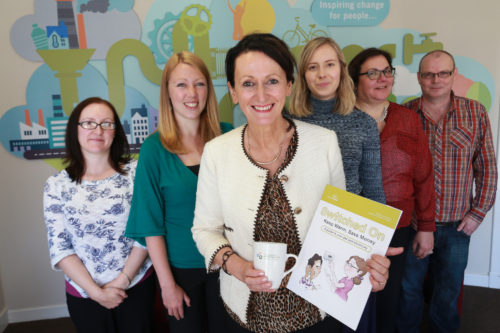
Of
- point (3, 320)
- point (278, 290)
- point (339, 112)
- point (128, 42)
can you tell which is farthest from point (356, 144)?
point (3, 320)

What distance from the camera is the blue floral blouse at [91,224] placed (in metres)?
1.60

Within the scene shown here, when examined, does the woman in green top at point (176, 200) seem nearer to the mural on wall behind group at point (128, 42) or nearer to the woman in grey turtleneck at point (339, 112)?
the woman in grey turtleneck at point (339, 112)

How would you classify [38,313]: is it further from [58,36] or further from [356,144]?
[356,144]

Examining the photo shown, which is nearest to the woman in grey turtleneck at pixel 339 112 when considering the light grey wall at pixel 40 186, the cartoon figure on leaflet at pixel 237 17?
the cartoon figure on leaflet at pixel 237 17

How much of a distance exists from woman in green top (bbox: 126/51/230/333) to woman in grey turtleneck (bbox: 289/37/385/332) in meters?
0.51

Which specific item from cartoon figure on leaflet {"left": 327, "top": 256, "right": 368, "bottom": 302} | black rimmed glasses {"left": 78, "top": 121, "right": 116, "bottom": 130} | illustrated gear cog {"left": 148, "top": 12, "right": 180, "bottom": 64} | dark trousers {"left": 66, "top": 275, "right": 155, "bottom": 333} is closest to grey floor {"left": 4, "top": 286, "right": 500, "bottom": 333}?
dark trousers {"left": 66, "top": 275, "right": 155, "bottom": 333}

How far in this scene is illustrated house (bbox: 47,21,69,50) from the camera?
7.94 ft

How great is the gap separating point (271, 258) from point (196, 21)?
2.16m

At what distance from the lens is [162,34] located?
8.20 feet

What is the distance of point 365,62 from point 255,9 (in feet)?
3.46

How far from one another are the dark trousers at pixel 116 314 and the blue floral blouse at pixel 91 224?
0.27 ft

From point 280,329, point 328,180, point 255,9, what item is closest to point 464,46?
point 255,9

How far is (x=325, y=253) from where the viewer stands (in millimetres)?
1008

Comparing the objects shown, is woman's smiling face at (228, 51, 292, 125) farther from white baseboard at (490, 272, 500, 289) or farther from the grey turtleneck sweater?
white baseboard at (490, 272, 500, 289)
